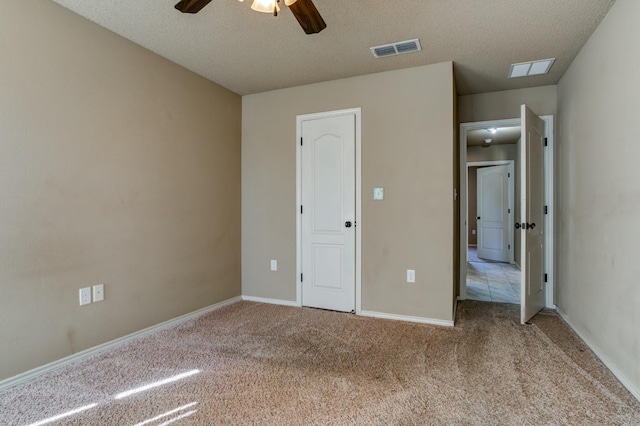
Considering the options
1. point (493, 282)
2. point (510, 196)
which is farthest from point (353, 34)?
point (510, 196)

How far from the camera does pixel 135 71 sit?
9.22 ft

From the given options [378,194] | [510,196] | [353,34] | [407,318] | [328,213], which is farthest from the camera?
[510,196]

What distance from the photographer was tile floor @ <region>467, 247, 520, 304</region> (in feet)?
13.8

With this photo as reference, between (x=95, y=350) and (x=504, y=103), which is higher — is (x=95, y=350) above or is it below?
below

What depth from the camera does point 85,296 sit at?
8.03ft

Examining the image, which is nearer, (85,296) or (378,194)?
(85,296)

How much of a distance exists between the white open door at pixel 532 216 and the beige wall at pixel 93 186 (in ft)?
9.99

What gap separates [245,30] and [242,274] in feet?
8.48

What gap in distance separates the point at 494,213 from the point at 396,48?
556 centimetres

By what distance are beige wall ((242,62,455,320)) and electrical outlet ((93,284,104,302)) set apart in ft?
5.60

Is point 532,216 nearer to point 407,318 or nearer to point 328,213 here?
point 407,318

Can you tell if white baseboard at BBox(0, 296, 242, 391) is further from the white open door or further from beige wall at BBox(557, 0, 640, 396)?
beige wall at BBox(557, 0, 640, 396)

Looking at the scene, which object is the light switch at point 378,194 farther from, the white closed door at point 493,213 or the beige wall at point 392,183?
the white closed door at point 493,213

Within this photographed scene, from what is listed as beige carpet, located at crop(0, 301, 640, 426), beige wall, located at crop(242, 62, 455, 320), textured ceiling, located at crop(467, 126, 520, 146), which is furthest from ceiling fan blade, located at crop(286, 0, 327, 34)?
textured ceiling, located at crop(467, 126, 520, 146)
